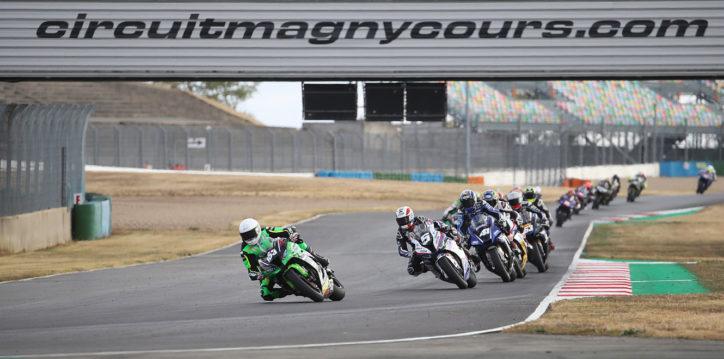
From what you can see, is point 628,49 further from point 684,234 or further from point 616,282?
point 684,234

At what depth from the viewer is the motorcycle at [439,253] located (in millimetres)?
15273

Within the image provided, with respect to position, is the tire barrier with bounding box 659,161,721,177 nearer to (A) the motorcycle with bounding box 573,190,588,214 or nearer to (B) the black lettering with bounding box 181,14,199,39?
(A) the motorcycle with bounding box 573,190,588,214

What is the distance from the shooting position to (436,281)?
17344mm

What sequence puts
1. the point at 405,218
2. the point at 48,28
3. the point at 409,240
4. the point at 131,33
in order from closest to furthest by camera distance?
the point at 405,218 → the point at 409,240 → the point at 48,28 → the point at 131,33

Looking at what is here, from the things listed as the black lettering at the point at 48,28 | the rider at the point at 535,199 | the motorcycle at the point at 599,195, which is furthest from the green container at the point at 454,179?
the black lettering at the point at 48,28

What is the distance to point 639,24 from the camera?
17.7m

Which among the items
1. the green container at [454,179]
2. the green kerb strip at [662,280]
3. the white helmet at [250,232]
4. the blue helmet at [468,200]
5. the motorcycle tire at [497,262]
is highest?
the green container at [454,179]

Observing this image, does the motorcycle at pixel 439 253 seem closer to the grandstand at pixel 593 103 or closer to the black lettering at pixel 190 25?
the black lettering at pixel 190 25

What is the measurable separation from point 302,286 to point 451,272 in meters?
3.01

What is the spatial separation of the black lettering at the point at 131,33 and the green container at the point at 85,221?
11229 mm

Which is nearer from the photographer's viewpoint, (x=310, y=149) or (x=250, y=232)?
(x=250, y=232)

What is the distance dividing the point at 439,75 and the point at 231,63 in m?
3.61

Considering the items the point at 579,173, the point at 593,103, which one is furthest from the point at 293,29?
the point at 593,103

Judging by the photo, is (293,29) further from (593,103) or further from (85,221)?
(593,103)
